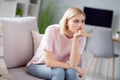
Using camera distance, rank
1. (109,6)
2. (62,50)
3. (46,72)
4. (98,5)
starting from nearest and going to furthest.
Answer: (46,72) < (62,50) < (109,6) < (98,5)

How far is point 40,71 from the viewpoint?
2037 millimetres

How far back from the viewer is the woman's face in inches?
80.6

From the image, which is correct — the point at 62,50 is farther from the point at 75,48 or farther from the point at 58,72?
the point at 58,72

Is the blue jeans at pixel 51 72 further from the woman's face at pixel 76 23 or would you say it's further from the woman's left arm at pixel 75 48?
the woman's face at pixel 76 23

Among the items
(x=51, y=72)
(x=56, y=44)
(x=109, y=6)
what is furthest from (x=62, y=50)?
(x=109, y=6)

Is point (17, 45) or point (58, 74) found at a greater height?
point (17, 45)

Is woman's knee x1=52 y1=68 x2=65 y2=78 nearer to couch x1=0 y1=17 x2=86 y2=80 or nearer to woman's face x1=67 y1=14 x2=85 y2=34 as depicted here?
couch x1=0 y1=17 x2=86 y2=80

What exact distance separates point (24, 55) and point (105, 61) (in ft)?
7.21

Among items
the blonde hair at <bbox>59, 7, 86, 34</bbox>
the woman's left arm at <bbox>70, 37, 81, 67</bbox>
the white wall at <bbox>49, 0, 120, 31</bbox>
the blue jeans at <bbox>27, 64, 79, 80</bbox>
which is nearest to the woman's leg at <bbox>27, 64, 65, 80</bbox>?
the blue jeans at <bbox>27, 64, 79, 80</bbox>

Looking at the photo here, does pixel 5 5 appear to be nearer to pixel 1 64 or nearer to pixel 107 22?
pixel 107 22

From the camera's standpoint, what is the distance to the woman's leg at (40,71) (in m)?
2.01

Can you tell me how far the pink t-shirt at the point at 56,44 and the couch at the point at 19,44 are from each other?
0.55 ft

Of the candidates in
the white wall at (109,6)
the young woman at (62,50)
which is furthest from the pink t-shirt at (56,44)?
the white wall at (109,6)

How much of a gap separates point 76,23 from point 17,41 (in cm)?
54
